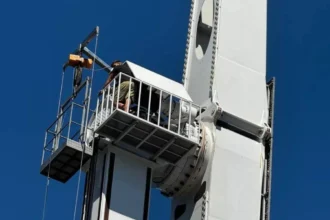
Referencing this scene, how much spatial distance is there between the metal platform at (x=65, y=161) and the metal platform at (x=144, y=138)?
60cm

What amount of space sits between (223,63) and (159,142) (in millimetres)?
2849

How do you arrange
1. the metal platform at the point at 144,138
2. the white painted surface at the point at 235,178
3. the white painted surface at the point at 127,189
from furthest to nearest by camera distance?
the white painted surface at the point at 235,178, the metal platform at the point at 144,138, the white painted surface at the point at 127,189

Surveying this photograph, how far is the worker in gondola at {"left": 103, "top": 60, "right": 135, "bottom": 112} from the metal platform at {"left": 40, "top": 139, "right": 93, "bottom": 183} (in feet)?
4.09

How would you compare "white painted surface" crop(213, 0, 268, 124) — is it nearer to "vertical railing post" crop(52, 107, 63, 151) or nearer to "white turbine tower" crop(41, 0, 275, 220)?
"white turbine tower" crop(41, 0, 275, 220)

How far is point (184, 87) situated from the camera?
2580 centimetres

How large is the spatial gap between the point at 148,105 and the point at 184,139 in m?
1.08

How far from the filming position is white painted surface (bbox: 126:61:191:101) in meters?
24.2

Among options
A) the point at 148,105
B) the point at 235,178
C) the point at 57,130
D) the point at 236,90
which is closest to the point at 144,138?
the point at 148,105

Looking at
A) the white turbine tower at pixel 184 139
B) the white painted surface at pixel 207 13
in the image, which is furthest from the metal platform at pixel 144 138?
the white painted surface at pixel 207 13

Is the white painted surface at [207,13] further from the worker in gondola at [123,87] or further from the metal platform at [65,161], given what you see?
the metal platform at [65,161]

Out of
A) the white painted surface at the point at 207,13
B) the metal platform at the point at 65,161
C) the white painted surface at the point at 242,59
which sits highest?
the white painted surface at the point at 207,13

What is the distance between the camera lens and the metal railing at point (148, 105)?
77.9ft

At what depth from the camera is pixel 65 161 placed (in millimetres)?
24203

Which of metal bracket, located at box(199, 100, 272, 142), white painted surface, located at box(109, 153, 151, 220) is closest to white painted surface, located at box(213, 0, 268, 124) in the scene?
metal bracket, located at box(199, 100, 272, 142)
